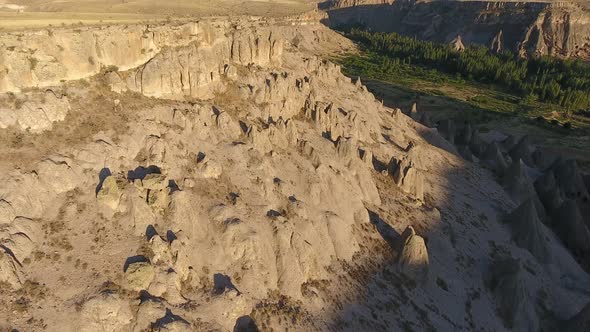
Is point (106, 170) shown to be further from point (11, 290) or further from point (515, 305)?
point (515, 305)

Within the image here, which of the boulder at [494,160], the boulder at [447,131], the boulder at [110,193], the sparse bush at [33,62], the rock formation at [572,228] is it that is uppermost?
the sparse bush at [33,62]

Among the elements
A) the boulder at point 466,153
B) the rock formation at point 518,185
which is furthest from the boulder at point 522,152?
the rock formation at point 518,185

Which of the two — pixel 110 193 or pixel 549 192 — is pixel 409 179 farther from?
pixel 110 193

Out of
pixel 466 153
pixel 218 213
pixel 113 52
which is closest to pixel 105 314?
pixel 218 213

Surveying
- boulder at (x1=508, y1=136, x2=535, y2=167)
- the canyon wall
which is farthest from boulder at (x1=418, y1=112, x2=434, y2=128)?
the canyon wall

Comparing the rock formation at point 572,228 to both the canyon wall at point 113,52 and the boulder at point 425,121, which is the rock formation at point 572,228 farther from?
the canyon wall at point 113,52

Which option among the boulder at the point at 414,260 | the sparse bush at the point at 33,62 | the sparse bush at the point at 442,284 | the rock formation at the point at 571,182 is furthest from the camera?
the rock formation at the point at 571,182

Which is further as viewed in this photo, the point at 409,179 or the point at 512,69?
the point at 512,69

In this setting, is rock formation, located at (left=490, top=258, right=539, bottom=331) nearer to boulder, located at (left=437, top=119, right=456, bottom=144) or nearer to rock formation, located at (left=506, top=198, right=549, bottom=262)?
rock formation, located at (left=506, top=198, right=549, bottom=262)

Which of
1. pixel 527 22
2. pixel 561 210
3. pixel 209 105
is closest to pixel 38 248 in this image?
pixel 209 105

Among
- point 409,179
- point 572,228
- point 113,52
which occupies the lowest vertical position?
point 572,228
